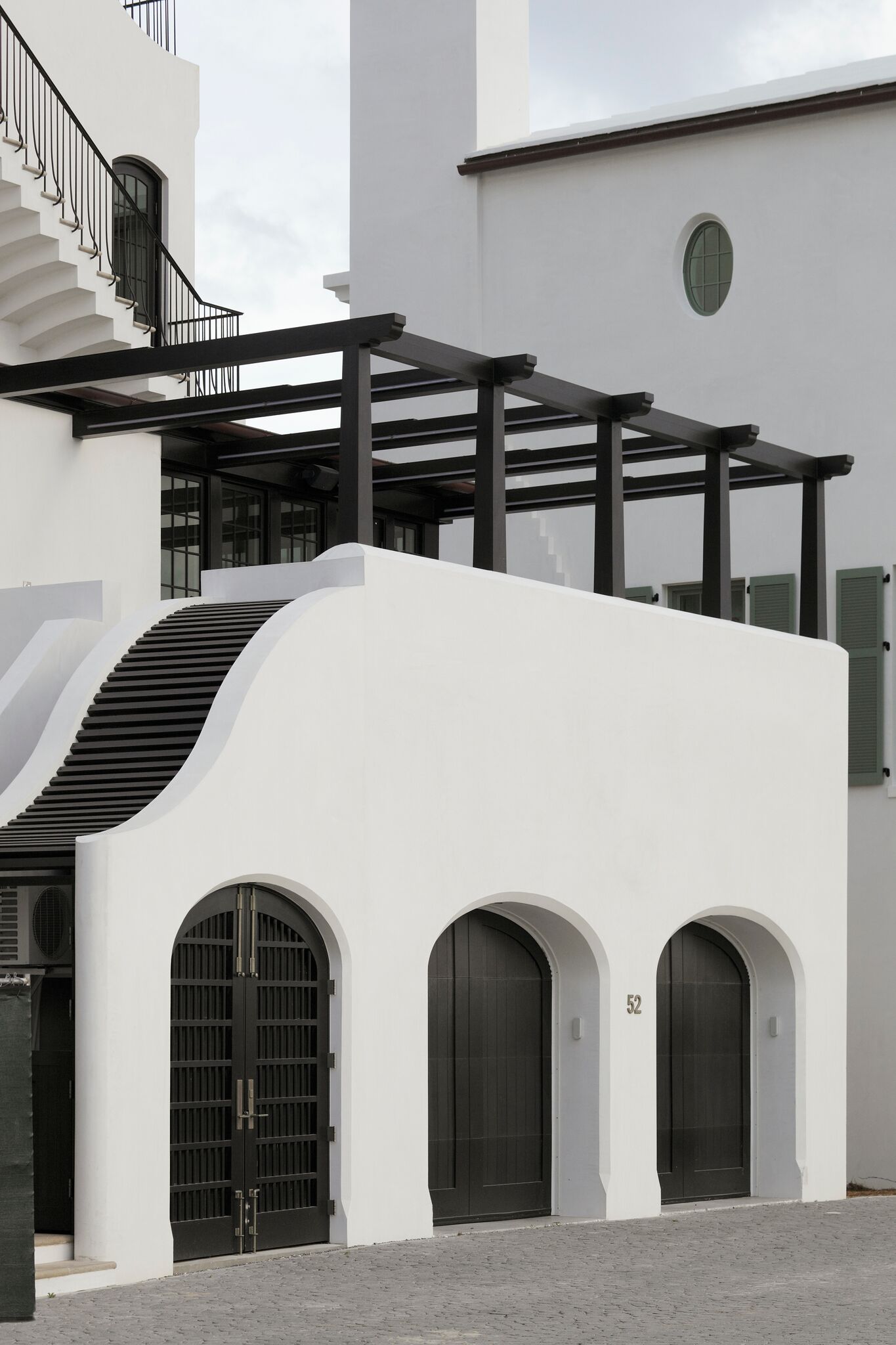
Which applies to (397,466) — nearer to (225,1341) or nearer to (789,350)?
(789,350)

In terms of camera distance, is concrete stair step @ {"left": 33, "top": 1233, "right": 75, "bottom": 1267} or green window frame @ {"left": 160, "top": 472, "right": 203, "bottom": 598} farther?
green window frame @ {"left": 160, "top": 472, "right": 203, "bottom": 598}

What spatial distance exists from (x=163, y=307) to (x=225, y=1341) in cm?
1361

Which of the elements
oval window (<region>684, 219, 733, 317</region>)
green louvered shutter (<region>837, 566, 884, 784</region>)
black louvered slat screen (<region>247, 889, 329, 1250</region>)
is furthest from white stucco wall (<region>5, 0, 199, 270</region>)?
black louvered slat screen (<region>247, 889, 329, 1250</region>)

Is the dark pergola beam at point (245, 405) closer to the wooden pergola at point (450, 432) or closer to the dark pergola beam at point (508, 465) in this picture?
the wooden pergola at point (450, 432)

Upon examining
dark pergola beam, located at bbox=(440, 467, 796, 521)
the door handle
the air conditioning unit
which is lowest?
the door handle

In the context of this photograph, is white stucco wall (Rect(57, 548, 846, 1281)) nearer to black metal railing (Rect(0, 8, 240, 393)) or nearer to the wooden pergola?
the wooden pergola

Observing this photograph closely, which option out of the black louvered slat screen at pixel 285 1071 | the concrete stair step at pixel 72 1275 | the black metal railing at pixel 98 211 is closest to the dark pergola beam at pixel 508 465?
the black metal railing at pixel 98 211

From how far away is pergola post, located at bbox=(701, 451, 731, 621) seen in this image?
21406mm

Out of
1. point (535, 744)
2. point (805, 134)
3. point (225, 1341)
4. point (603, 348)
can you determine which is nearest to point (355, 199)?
point (603, 348)

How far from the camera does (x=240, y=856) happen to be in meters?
14.9

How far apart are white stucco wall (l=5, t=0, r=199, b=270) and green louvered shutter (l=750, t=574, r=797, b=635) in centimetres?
757

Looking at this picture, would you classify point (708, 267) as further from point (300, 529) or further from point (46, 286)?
point (46, 286)

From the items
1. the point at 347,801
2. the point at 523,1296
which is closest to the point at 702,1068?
the point at 347,801

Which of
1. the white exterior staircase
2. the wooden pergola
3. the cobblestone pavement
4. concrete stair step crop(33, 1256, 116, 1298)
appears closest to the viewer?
the cobblestone pavement
